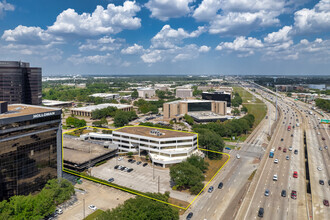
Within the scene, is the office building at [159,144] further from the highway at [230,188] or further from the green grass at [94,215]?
the green grass at [94,215]

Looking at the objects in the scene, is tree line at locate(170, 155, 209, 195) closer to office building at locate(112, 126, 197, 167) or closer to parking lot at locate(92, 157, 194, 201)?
parking lot at locate(92, 157, 194, 201)

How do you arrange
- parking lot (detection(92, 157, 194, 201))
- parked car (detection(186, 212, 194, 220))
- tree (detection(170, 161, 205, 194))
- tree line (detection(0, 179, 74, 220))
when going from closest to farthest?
1. tree line (detection(0, 179, 74, 220))
2. parked car (detection(186, 212, 194, 220))
3. tree (detection(170, 161, 205, 194))
4. parking lot (detection(92, 157, 194, 201))

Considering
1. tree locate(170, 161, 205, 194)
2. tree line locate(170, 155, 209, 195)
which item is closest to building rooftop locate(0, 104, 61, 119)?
tree locate(170, 161, 205, 194)

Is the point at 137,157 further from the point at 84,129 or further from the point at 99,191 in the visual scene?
the point at 84,129

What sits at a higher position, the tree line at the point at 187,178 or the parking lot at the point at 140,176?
the tree line at the point at 187,178

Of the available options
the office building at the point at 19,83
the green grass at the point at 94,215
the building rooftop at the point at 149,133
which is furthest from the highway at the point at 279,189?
the office building at the point at 19,83

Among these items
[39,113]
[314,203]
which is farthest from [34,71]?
[314,203]

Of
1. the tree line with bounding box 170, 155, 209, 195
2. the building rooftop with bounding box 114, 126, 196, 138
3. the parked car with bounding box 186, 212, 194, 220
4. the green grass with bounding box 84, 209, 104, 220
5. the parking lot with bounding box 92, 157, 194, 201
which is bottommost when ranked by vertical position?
the green grass with bounding box 84, 209, 104, 220
